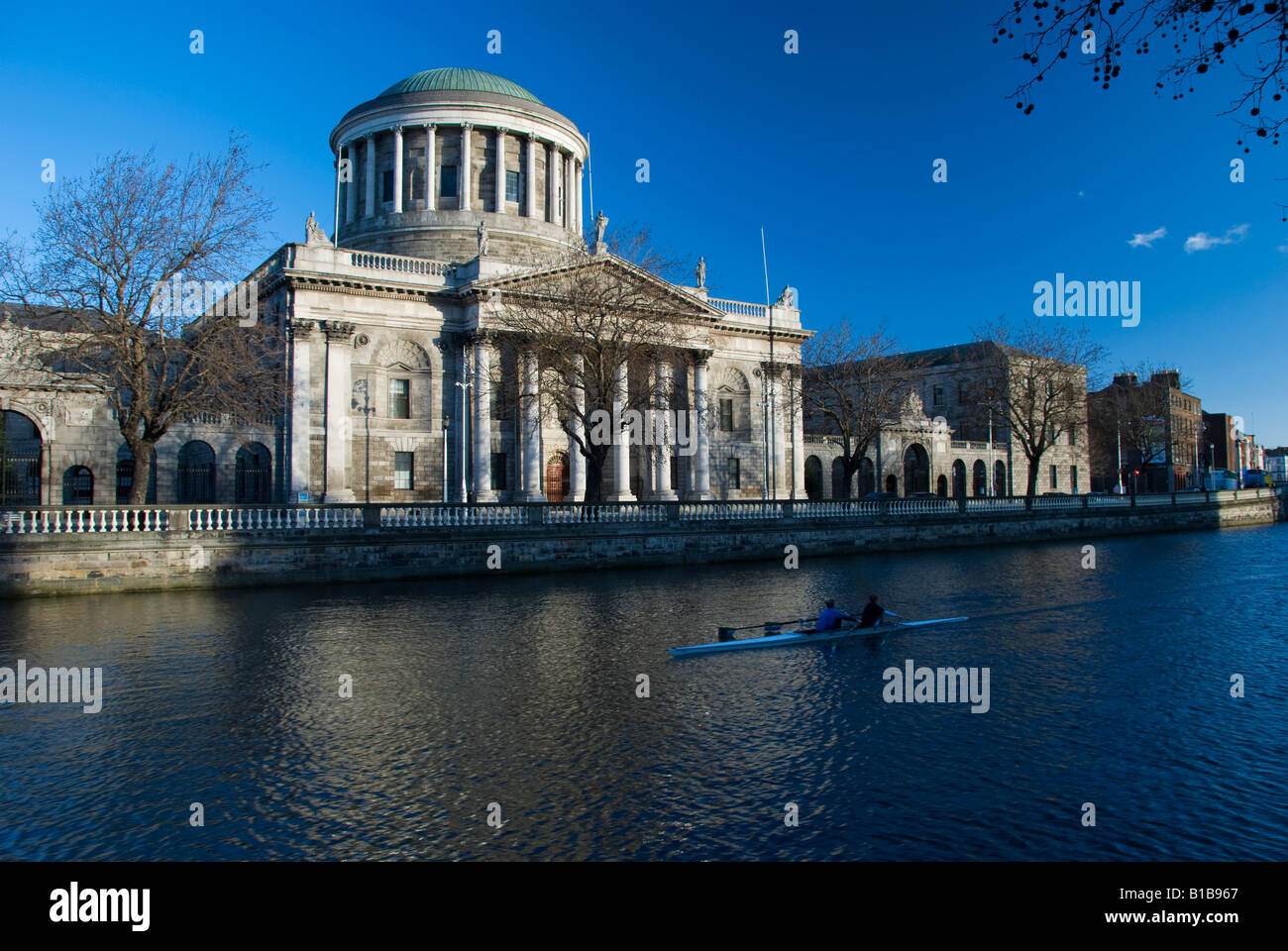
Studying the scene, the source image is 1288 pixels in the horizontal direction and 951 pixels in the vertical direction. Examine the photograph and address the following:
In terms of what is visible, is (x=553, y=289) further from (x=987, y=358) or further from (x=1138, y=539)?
(x=987, y=358)

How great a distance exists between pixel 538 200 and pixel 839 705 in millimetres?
52880

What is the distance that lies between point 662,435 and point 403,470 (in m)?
13.1

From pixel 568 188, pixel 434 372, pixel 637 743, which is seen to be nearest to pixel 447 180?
pixel 568 188

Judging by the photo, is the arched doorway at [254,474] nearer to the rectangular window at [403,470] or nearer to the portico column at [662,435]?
the rectangular window at [403,470]

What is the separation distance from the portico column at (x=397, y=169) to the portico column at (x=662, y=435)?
21844mm

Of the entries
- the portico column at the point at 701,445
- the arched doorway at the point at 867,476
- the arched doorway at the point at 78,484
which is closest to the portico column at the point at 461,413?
the portico column at the point at 701,445

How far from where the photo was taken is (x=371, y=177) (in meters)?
55.8

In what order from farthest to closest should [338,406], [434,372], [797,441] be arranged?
[797,441]
[434,372]
[338,406]

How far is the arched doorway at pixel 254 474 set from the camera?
41656mm

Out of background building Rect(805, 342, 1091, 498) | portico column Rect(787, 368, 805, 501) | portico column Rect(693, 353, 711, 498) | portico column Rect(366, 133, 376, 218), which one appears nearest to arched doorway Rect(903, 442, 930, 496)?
background building Rect(805, 342, 1091, 498)

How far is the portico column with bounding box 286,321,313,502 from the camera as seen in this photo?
40.2 metres

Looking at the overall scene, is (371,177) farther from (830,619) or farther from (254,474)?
(830,619)

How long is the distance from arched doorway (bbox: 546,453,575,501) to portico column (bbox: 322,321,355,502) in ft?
34.7

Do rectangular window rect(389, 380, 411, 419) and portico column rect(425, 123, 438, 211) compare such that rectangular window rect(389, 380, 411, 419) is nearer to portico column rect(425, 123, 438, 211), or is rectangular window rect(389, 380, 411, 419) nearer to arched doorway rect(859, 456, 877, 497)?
portico column rect(425, 123, 438, 211)
